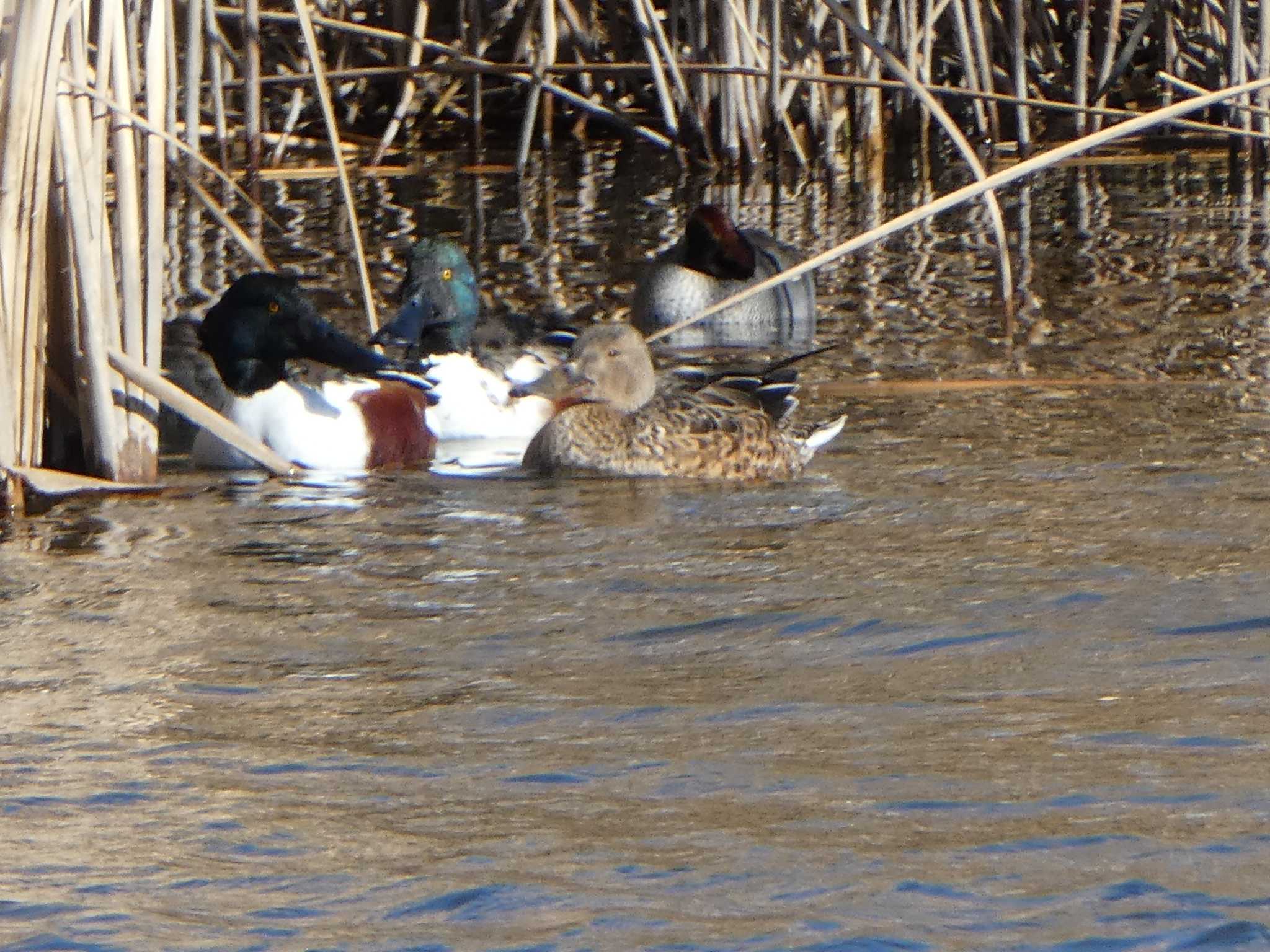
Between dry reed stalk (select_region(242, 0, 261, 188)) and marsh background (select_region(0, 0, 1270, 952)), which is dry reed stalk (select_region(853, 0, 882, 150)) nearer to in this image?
dry reed stalk (select_region(242, 0, 261, 188))

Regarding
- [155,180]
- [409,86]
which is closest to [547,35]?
[409,86]

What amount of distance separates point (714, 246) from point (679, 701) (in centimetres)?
570

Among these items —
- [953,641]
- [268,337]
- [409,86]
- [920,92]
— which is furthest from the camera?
[409,86]

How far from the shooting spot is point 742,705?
359cm

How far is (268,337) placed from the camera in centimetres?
642

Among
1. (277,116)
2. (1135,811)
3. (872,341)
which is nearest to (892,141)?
(277,116)

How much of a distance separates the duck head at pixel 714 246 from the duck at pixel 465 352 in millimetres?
1823

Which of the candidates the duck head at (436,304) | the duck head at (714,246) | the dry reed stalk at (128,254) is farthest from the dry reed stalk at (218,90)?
the dry reed stalk at (128,254)

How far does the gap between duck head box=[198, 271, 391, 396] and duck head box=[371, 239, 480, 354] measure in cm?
66

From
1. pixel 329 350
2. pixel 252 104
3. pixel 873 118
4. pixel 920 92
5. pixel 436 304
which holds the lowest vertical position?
pixel 329 350

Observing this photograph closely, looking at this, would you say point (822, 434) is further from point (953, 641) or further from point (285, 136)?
point (285, 136)

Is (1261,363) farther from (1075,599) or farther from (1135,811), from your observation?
(1135,811)

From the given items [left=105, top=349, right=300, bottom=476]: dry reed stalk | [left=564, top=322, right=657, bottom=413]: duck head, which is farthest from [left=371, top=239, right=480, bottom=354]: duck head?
[left=105, top=349, right=300, bottom=476]: dry reed stalk

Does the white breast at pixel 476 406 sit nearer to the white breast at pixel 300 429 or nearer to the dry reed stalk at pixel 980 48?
the white breast at pixel 300 429
